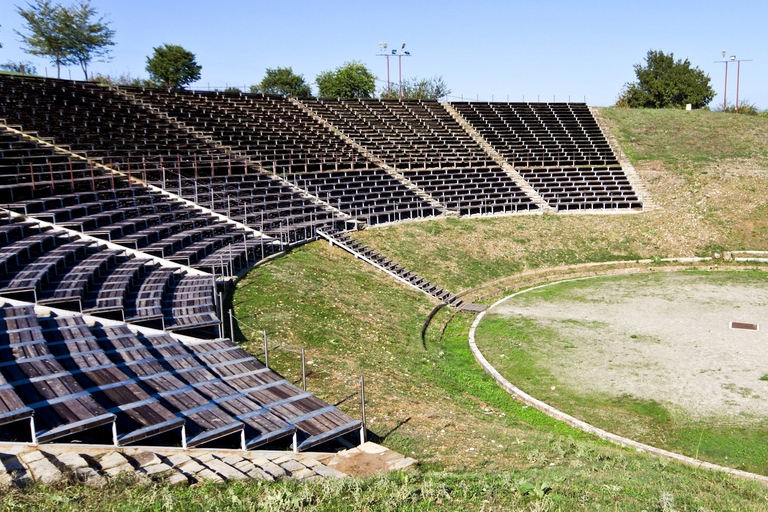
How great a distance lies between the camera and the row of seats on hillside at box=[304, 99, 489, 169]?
129 feet

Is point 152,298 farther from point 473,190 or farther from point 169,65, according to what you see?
point 169,65

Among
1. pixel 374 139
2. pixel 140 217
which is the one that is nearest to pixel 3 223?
pixel 140 217

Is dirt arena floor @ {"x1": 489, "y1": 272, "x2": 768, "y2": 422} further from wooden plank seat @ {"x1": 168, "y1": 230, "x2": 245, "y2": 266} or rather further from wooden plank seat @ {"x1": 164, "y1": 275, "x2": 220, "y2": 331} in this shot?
wooden plank seat @ {"x1": 168, "y1": 230, "x2": 245, "y2": 266}

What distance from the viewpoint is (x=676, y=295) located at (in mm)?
23219

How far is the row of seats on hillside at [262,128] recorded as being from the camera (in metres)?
34.8

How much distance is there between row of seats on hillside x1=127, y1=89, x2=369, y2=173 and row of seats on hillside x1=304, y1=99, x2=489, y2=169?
2.02 m

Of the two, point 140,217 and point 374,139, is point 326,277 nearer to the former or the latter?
point 140,217

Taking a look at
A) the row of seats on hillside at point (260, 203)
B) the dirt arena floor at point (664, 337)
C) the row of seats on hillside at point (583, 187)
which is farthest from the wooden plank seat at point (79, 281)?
the row of seats on hillside at point (583, 187)

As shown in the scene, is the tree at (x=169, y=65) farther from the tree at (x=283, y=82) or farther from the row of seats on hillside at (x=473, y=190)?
the row of seats on hillside at (x=473, y=190)

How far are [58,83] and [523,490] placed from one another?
4018 cm

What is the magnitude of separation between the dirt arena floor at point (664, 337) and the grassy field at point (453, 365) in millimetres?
2708

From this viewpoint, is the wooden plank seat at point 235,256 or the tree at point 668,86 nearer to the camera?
the wooden plank seat at point 235,256

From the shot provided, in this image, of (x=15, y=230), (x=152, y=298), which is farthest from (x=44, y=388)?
(x=15, y=230)

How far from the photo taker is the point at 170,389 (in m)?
9.66
